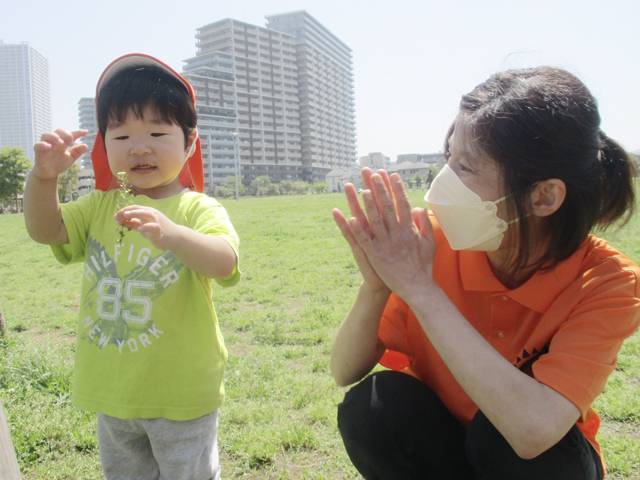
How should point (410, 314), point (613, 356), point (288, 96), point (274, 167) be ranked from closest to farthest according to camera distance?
point (613, 356) → point (410, 314) → point (274, 167) → point (288, 96)

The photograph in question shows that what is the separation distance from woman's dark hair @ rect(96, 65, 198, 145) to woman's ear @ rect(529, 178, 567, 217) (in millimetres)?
1186

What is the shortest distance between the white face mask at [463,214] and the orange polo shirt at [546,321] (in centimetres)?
14

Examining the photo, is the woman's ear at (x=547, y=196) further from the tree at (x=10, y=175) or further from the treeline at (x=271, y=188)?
the treeline at (x=271, y=188)

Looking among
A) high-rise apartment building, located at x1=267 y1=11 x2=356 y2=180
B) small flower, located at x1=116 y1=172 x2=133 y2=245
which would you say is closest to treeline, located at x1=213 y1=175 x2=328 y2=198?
high-rise apartment building, located at x1=267 y1=11 x2=356 y2=180

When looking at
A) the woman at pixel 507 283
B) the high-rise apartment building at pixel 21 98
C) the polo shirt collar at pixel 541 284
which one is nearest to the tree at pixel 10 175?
the high-rise apartment building at pixel 21 98

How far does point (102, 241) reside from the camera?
1937mm

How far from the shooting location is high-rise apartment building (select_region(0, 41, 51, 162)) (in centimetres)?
4981

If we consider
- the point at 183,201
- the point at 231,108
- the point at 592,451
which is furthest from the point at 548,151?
the point at 231,108

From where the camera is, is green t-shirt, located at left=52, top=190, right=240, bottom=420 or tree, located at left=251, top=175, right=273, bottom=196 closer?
green t-shirt, located at left=52, top=190, right=240, bottom=420

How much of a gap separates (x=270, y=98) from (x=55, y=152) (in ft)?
359

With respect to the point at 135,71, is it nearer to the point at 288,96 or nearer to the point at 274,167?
the point at 274,167

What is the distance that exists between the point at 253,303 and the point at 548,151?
4.91 m

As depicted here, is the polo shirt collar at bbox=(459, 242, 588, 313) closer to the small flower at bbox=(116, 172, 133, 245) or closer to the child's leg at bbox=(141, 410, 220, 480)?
the child's leg at bbox=(141, 410, 220, 480)

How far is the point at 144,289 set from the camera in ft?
5.97
